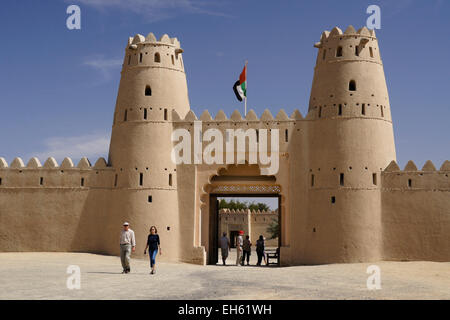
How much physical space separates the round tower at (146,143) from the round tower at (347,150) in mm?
6888

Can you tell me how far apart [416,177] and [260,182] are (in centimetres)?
757

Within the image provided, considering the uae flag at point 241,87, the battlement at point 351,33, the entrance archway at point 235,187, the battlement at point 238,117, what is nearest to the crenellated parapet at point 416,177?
the battlement at point 238,117

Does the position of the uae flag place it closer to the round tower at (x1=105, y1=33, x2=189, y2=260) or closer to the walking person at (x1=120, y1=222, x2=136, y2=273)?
the round tower at (x1=105, y1=33, x2=189, y2=260)

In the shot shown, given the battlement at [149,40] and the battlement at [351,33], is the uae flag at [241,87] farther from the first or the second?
the battlement at [351,33]

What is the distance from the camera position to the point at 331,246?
24969 mm

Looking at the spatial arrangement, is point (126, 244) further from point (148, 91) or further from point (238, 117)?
point (148, 91)

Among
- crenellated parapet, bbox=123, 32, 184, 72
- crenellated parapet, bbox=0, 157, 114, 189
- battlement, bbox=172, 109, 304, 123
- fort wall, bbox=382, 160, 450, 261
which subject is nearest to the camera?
fort wall, bbox=382, 160, 450, 261

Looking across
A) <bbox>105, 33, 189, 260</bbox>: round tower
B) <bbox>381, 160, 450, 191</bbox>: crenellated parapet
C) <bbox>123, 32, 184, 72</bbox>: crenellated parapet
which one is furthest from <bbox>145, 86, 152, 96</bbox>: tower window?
<bbox>381, 160, 450, 191</bbox>: crenellated parapet

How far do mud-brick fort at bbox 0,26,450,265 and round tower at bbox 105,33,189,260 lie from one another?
0.05 meters

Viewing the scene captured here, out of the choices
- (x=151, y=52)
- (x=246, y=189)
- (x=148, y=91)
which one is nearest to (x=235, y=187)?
(x=246, y=189)

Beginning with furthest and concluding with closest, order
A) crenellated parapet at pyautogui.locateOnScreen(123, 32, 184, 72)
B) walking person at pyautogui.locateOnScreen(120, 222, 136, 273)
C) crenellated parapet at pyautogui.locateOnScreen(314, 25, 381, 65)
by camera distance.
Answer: crenellated parapet at pyautogui.locateOnScreen(123, 32, 184, 72) < crenellated parapet at pyautogui.locateOnScreen(314, 25, 381, 65) < walking person at pyautogui.locateOnScreen(120, 222, 136, 273)

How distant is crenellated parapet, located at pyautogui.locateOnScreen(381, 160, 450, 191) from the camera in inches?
977

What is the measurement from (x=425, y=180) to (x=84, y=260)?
16.1 metres
